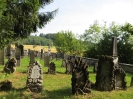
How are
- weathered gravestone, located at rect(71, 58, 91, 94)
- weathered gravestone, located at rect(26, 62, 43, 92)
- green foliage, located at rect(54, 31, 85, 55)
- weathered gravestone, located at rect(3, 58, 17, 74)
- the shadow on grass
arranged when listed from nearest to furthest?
1. the shadow on grass
2. weathered gravestone, located at rect(71, 58, 91, 94)
3. weathered gravestone, located at rect(26, 62, 43, 92)
4. weathered gravestone, located at rect(3, 58, 17, 74)
5. green foliage, located at rect(54, 31, 85, 55)

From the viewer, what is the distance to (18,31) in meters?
18.7

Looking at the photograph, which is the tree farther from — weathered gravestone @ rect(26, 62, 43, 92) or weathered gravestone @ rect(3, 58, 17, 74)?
weathered gravestone @ rect(26, 62, 43, 92)

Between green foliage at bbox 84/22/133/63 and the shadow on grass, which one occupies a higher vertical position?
green foliage at bbox 84/22/133/63

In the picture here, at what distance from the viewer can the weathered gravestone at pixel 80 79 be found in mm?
10579

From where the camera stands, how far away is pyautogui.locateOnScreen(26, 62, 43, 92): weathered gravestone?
10867 mm

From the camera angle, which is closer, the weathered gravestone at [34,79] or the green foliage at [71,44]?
the weathered gravestone at [34,79]

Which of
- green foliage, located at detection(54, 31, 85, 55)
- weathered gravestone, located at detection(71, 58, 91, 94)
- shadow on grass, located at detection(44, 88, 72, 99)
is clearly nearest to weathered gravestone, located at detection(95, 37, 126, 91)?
weathered gravestone, located at detection(71, 58, 91, 94)

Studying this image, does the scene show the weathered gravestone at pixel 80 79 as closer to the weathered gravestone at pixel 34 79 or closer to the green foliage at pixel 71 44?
the weathered gravestone at pixel 34 79

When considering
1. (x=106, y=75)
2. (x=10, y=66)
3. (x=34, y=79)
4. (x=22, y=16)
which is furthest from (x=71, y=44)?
(x=34, y=79)

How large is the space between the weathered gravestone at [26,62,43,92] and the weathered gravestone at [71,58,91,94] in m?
1.62

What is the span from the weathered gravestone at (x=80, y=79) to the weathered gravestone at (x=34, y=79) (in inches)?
63.9

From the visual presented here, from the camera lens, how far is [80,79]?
35.6 feet

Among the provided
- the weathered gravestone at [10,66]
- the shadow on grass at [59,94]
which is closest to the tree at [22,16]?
the weathered gravestone at [10,66]

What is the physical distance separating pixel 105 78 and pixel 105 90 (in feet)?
2.08
